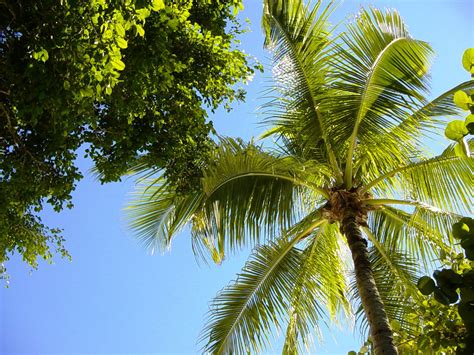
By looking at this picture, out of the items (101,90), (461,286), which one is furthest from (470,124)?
(101,90)

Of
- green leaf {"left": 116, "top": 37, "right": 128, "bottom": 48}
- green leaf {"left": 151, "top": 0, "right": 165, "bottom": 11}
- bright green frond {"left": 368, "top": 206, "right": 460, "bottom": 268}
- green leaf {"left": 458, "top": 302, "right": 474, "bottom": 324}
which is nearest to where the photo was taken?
green leaf {"left": 458, "top": 302, "right": 474, "bottom": 324}

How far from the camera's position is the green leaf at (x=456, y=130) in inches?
63.6

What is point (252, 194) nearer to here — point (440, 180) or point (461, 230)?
point (440, 180)

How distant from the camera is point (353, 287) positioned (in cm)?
752

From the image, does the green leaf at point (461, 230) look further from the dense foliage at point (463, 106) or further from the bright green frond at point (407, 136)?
the bright green frond at point (407, 136)

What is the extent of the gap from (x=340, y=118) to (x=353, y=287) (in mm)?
2573

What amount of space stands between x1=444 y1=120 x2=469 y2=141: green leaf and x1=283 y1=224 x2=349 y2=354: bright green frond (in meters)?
5.65

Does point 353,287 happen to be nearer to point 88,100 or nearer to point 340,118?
point 340,118

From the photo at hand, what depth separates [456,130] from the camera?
1.63 meters

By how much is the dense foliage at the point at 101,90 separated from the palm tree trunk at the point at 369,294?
207 cm

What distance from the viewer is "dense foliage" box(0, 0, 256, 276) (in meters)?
4.13

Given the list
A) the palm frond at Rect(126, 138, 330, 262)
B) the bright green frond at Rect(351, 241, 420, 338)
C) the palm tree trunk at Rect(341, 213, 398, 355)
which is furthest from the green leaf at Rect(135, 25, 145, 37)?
the bright green frond at Rect(351, 241, 420, 338)

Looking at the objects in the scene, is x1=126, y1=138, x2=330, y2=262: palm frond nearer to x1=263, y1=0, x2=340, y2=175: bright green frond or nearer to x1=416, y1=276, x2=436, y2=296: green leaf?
x1=263, y1=0, x2=340, y2=175: bright green frond

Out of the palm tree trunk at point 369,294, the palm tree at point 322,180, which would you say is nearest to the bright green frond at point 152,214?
the palm tree at point 322,180
